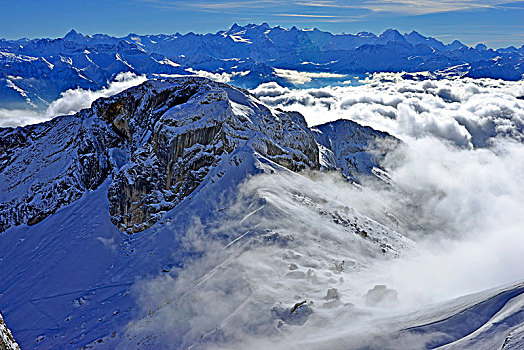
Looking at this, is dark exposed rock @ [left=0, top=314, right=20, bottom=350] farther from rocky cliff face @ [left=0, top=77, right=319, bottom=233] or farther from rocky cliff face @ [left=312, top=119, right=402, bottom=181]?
rocky cliff face @ [left=312, top=119, right=402, bottom=181]

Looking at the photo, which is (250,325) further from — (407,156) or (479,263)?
(407,156)

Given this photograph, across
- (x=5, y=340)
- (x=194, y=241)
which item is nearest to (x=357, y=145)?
(x=194, y=241)

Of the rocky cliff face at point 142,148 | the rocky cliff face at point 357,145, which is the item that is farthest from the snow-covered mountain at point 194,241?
the rocky cliff face at point 357,145

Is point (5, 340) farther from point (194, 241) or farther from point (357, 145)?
point (357, 145)

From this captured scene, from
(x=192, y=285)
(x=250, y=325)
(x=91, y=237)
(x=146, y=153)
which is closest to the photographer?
(x=250, y=325)

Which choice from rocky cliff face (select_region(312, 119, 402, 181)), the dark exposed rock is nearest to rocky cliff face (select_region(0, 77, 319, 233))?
the dark exposed rock

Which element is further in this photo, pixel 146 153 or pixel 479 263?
pixel 146 153

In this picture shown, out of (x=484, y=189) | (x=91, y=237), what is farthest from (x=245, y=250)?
(x=484, y=189)
